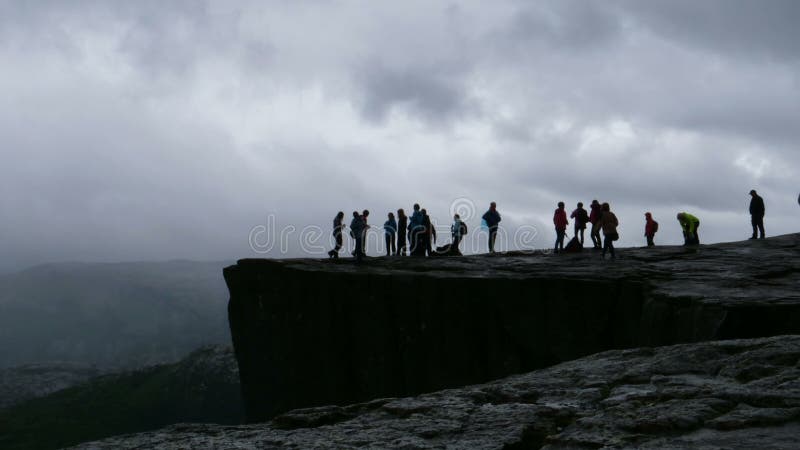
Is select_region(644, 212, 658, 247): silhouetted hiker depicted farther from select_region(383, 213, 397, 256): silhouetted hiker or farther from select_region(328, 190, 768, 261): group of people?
select_region(383, 213, 397, 256): silhouetted hiker

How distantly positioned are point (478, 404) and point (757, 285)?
55.0ft

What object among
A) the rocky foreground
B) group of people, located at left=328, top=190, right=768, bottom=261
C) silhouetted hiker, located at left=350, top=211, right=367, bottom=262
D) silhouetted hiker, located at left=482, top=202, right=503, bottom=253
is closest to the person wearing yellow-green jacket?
group of people, located at left=328, top=190, right=768, bottom=261

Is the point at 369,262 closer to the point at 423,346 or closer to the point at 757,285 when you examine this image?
the point at 423,346

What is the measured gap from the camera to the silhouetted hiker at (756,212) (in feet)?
125

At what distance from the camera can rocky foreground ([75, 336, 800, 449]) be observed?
34.6 feet

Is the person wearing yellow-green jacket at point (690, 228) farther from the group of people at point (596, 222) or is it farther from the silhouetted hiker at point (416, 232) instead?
the silhouetted hiker at point (416, 232)

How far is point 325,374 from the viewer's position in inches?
1485

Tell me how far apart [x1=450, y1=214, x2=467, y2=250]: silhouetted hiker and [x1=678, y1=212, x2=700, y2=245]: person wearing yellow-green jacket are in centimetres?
1191

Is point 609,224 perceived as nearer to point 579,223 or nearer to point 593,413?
point 579,223

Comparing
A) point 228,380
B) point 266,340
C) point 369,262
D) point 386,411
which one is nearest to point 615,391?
point 386,411

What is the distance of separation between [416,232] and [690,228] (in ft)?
48.7

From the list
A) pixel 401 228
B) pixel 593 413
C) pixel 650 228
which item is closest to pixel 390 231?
pixel 401 228

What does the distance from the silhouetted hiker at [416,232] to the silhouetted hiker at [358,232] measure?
3.15 m

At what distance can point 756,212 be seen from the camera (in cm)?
3847
